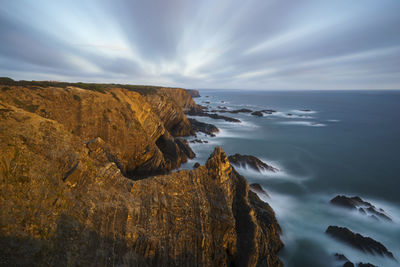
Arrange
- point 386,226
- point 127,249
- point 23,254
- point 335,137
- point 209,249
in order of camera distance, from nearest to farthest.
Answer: point 23,254
point 127,249
point 209,249
point 386,226
point 335,137

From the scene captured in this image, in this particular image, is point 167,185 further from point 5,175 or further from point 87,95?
point 87,95

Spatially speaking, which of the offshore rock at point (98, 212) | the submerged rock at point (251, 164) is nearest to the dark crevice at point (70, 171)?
the offshore rock at point (98, 212)

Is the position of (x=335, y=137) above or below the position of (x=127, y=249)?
below

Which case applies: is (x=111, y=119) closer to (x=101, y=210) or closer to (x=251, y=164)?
(x=101, y=210)

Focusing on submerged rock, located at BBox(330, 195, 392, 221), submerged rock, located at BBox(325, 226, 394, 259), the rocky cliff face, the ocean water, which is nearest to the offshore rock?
the rocky cliff face

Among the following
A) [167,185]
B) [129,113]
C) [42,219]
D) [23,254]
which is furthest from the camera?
[129,113]

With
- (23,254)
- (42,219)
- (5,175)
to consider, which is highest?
(5,175)

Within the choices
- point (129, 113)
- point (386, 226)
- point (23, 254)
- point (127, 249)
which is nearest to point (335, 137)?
point (386, 226)
